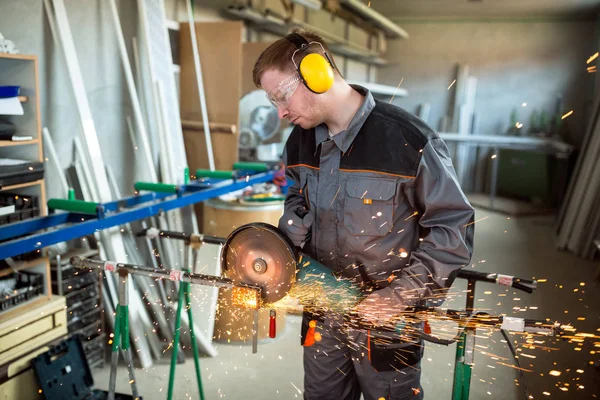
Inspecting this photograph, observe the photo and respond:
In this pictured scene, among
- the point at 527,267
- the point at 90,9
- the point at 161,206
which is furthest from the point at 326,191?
the point at 527,267

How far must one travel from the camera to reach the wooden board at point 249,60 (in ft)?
15.5

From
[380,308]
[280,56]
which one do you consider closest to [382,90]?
[280,56]

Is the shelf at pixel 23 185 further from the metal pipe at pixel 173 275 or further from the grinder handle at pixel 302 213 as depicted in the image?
the grinder handle at pixel 302 213

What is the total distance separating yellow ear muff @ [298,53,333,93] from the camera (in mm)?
1588

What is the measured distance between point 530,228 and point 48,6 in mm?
7120

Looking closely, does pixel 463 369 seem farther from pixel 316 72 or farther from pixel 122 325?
pixel 122 325

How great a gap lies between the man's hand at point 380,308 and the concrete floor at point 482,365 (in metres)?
1.16

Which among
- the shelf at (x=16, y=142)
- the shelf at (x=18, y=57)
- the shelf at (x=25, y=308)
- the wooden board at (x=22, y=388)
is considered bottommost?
the wooden board at (x=22, y=388)

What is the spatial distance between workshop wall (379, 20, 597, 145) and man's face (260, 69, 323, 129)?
961 centimetres

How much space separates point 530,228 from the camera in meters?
7.64

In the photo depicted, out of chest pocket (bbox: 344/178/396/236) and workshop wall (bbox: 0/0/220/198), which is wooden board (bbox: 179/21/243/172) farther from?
chest pocket (bbox: 344/178/396/236)

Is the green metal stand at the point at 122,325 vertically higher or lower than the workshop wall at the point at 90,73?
lower

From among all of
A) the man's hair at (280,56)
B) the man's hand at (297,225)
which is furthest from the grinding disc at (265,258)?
the man's hair at (280,56)

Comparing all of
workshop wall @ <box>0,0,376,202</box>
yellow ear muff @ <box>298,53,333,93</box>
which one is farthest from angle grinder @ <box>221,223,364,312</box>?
workshop wall @ <box>0,0,376,202</box>
